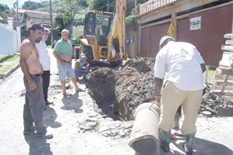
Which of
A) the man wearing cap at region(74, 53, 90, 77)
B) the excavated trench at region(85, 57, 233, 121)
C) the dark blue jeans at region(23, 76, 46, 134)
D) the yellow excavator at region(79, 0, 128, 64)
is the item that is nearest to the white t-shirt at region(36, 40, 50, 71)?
the dark blue jeans at region(23, 76, 46, 134)

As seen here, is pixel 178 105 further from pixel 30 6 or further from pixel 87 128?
pixel 30 6

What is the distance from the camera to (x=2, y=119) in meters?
4.13

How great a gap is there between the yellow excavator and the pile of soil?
0.94m

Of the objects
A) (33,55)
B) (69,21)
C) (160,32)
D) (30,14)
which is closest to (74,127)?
(33,55)

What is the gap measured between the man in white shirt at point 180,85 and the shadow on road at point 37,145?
72.4 inches

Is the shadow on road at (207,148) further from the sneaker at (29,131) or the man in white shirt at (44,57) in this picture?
the man in white shirt at (44,57)

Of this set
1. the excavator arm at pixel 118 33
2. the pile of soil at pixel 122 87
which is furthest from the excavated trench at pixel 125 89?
the excavator arm at pixel 118 33

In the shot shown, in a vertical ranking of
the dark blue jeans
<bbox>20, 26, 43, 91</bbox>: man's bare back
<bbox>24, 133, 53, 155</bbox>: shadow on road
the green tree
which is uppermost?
the green tree

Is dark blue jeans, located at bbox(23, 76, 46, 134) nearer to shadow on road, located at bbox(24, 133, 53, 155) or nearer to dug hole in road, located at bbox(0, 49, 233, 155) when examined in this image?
shadow on road, located at bbox(24, 133, 53, 155)

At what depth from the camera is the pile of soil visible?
18.2ft

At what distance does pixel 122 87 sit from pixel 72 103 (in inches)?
83.6

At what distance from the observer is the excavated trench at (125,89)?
17.1ft

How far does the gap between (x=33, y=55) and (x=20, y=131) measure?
1504mm

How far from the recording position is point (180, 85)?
2578mm
